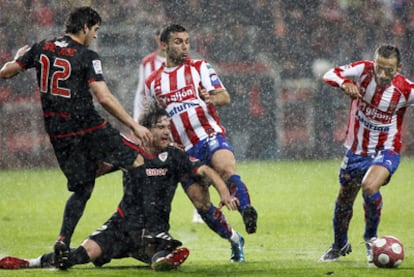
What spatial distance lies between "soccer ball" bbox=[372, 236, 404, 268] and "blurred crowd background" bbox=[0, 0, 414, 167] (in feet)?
31.6

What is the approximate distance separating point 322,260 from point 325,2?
12075 mm

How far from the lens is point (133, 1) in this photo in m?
19.0

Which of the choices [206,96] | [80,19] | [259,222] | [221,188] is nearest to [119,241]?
[221,188]

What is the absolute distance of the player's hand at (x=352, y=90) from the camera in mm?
8195

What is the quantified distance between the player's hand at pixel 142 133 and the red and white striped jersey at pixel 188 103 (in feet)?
4.72

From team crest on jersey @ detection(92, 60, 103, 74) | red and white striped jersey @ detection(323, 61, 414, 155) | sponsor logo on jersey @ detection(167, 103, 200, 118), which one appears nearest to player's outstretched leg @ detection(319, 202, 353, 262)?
red and white striped jersey @ detection(323, 61, 414, 155)

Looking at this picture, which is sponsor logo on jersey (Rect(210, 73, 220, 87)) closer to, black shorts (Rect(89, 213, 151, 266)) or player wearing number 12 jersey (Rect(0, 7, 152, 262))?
player wearing number 12 jersey (Rect(0, 7, 152, 262))

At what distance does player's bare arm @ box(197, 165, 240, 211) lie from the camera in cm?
772

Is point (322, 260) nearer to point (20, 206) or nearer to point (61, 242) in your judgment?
point (61, 242)

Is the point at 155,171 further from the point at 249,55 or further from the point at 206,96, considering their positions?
the point at 249,55

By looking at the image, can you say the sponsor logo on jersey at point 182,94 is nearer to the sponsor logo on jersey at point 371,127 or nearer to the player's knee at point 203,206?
the player's knee at point 203,206

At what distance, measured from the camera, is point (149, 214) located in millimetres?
7902

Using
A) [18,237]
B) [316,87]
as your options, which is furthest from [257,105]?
[18,237]

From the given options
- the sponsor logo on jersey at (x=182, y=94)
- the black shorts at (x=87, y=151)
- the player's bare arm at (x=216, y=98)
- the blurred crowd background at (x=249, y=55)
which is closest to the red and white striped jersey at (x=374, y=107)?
the player's bare arm at (x=216, y=98)
